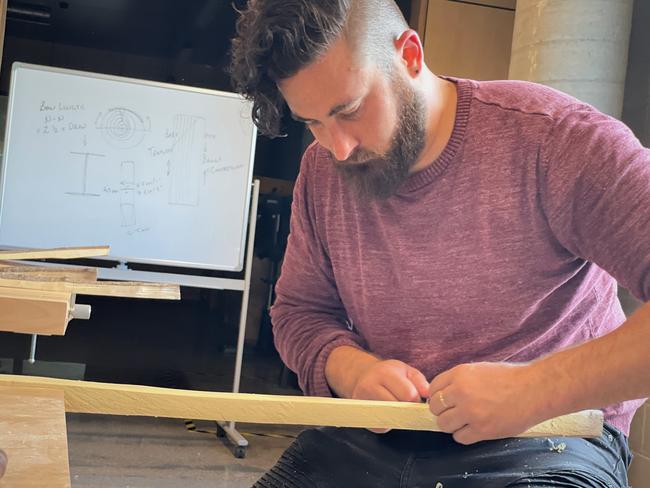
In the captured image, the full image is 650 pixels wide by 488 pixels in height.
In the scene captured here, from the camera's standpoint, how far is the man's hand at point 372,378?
1200mm

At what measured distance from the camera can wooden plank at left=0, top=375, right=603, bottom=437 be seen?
0.95 m

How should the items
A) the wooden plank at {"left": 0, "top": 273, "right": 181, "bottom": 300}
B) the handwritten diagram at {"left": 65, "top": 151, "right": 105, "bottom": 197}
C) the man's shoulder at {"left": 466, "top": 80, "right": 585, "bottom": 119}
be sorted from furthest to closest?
the handwritten diagram at {"left": 65, "top": 151, "right": 105, "bottom": 197} < the man's shoulder at {"left": 466, "top": 80, "right": 585, "bottom": 119} < the wooden plank at {"left": 0, "top": 273, "right": 181, "bottom": 300}

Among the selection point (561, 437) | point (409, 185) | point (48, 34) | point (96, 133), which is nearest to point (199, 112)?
point (96, 133)

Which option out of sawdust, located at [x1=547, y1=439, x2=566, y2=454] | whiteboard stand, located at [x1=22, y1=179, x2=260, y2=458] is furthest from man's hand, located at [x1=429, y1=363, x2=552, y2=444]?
whiteboard stand, located at [x1=22, y1=179, x2=260, y2=458]

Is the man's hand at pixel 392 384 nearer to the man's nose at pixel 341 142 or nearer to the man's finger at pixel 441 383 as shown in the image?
the man's finger at pixel 441 383

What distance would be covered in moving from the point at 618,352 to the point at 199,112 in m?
3.32

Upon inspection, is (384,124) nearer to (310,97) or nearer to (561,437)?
(310,97)

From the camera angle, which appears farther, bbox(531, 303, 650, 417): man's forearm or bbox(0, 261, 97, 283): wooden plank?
bbox(0, 261, 97, 283): wooden plank

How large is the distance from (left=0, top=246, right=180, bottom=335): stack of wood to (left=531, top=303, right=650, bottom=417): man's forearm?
0.65 meters

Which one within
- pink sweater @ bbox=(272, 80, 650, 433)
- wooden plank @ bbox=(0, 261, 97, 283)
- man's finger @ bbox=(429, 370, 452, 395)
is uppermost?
pink sweater @ bbox=(272, 80, 650, 433)

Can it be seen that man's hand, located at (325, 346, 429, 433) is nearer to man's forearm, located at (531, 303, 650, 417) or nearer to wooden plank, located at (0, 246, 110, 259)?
man's forearm, located at (531, 303, 650, 417)

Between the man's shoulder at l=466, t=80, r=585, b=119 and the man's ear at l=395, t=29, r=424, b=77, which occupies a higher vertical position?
the man's ear at l=395, t=29, r=424, b=77

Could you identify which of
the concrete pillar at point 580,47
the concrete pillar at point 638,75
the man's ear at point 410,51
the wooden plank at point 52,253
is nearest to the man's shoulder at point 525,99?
the man's ear at point 410,51

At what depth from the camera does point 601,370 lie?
1.02m
